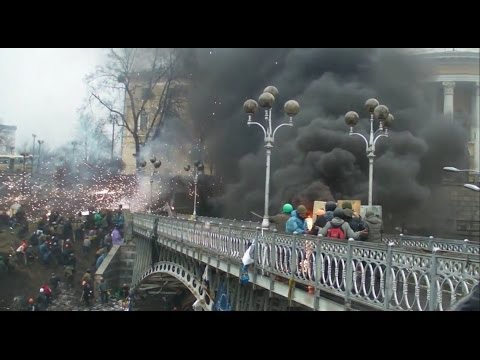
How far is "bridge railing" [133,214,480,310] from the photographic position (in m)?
3.37

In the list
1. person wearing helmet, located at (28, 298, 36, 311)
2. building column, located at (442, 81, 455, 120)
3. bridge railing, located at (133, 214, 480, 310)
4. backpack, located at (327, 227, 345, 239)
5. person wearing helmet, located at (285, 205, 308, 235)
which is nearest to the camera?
bridge railing, located at (133, 214, 480, 310)

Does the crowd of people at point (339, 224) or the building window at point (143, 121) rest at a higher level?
the building window at point (143, 121)

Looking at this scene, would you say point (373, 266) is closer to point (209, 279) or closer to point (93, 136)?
point (209, 279)

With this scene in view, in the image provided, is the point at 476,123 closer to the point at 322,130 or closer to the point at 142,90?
the point at 322,130

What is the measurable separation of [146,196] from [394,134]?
763 cm

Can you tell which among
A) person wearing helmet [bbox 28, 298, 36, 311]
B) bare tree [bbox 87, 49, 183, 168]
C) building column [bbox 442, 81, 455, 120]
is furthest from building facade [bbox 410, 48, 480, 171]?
person wearing helmet [bbox 28, 298, 36, 311]

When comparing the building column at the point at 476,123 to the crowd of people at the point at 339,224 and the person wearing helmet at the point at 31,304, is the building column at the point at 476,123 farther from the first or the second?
the person wearing helmet at the point at 31,304

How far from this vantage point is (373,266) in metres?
4.09

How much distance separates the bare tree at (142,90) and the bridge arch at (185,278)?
3.69 meters

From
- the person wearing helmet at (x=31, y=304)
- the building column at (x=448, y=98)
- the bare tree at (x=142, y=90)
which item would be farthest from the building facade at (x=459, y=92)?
the person wearing helmet at (x=31, y=304)

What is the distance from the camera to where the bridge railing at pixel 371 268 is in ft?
11.1

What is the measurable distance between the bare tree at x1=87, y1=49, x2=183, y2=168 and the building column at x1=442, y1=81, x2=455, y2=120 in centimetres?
837

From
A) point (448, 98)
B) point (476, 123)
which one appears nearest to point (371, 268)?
point (448, 98)

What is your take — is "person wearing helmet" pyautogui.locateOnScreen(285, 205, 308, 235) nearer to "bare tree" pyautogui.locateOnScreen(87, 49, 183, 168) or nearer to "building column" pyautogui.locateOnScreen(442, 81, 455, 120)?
"bare tree" pyautogui.locateOnScreen(87, 49, 183, 168)
